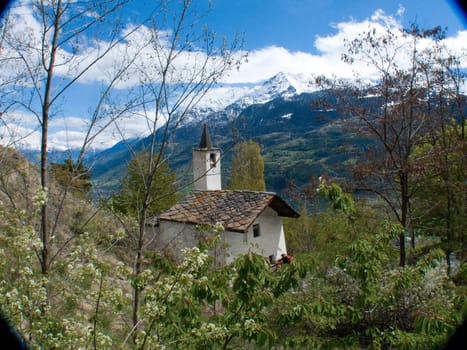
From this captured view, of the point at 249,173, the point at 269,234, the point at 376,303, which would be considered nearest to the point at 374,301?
the point at 376,303

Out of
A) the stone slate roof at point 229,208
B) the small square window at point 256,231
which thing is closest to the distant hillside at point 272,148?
the stone slate roof at point 229,208

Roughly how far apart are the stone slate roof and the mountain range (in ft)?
4.17

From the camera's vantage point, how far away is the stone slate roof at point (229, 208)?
50.9 ft

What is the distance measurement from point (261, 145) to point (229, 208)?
35.4 feet

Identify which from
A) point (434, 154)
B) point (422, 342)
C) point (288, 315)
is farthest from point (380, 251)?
point (434, 154)

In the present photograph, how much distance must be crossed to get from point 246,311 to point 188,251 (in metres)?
1.07

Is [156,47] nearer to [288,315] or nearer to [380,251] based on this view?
[288,315]

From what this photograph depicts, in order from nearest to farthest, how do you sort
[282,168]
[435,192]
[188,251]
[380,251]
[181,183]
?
[188,251] → [380,251] → [181,183] → [435,192] → [282,168]

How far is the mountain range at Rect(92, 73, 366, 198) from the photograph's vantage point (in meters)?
5.19

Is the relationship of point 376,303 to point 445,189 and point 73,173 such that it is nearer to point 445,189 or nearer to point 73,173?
point 73,173

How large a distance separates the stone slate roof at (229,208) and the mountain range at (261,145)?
1272 millimetres

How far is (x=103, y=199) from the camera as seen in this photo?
480 centimetres

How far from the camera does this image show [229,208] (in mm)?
16594

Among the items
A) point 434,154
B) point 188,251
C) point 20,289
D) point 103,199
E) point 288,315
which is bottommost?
point 288,315
